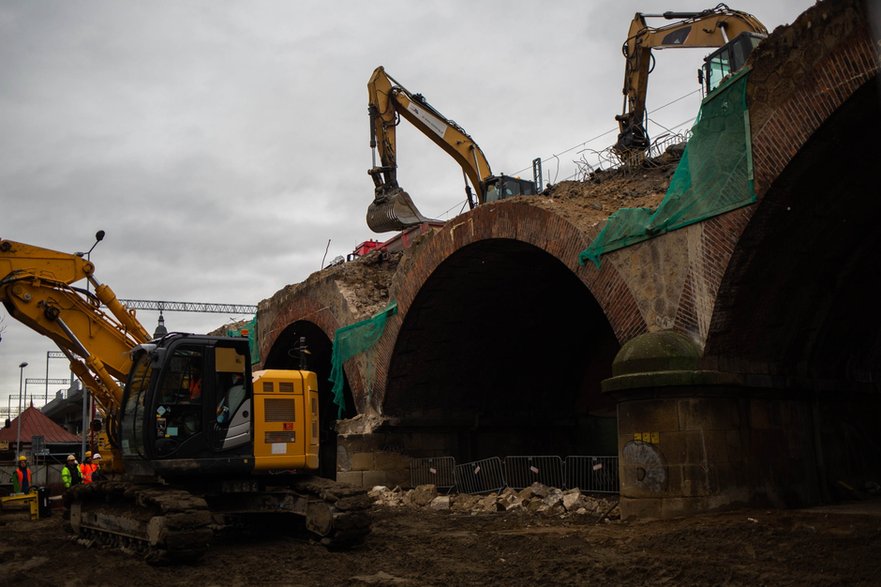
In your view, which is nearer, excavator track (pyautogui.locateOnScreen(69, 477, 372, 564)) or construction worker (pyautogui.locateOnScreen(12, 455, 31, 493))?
excavator track (pyautogui.locateOnScreen(69, 477, 372, 564))

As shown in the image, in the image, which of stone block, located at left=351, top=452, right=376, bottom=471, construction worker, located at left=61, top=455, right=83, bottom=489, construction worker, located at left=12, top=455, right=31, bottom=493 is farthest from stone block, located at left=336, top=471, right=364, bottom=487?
construction worker, located at left=12, top=455, right=31, bottom=493

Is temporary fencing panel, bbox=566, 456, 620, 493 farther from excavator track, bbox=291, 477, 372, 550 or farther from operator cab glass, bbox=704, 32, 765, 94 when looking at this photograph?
operator cab glass, bbox=704, 32, 765, 94

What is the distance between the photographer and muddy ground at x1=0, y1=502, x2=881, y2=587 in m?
8.30

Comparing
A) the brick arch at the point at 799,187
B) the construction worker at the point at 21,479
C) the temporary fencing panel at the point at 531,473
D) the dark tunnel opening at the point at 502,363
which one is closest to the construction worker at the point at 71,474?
the construction worker at the point at 21,479

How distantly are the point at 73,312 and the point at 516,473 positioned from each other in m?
8.63

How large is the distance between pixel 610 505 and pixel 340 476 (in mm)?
7760

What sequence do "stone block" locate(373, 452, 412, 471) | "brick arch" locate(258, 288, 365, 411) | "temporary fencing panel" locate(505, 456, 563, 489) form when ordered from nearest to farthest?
"temporary fencing panel" locate(505, 456, 563, 489) < "stone block" locate(373, 452, 412, 471) < "brick arch" locate(258, 288, 365, 411)

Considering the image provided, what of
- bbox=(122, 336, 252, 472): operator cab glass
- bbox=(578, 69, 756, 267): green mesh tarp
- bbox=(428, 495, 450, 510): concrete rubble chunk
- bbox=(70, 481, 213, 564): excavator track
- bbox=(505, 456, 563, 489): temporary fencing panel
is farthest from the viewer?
bbox=(505, 456, 563, 489): temporary fencing panel

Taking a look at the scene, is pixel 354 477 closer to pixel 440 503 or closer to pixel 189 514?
pixel 440 503

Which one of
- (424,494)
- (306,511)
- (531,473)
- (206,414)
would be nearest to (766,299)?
(306,511)

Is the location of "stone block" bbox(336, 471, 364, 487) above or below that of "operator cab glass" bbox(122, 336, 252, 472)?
below

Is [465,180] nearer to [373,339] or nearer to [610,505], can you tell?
[373,339]

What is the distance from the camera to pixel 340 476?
773 inches

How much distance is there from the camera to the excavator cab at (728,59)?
47.4 ft
